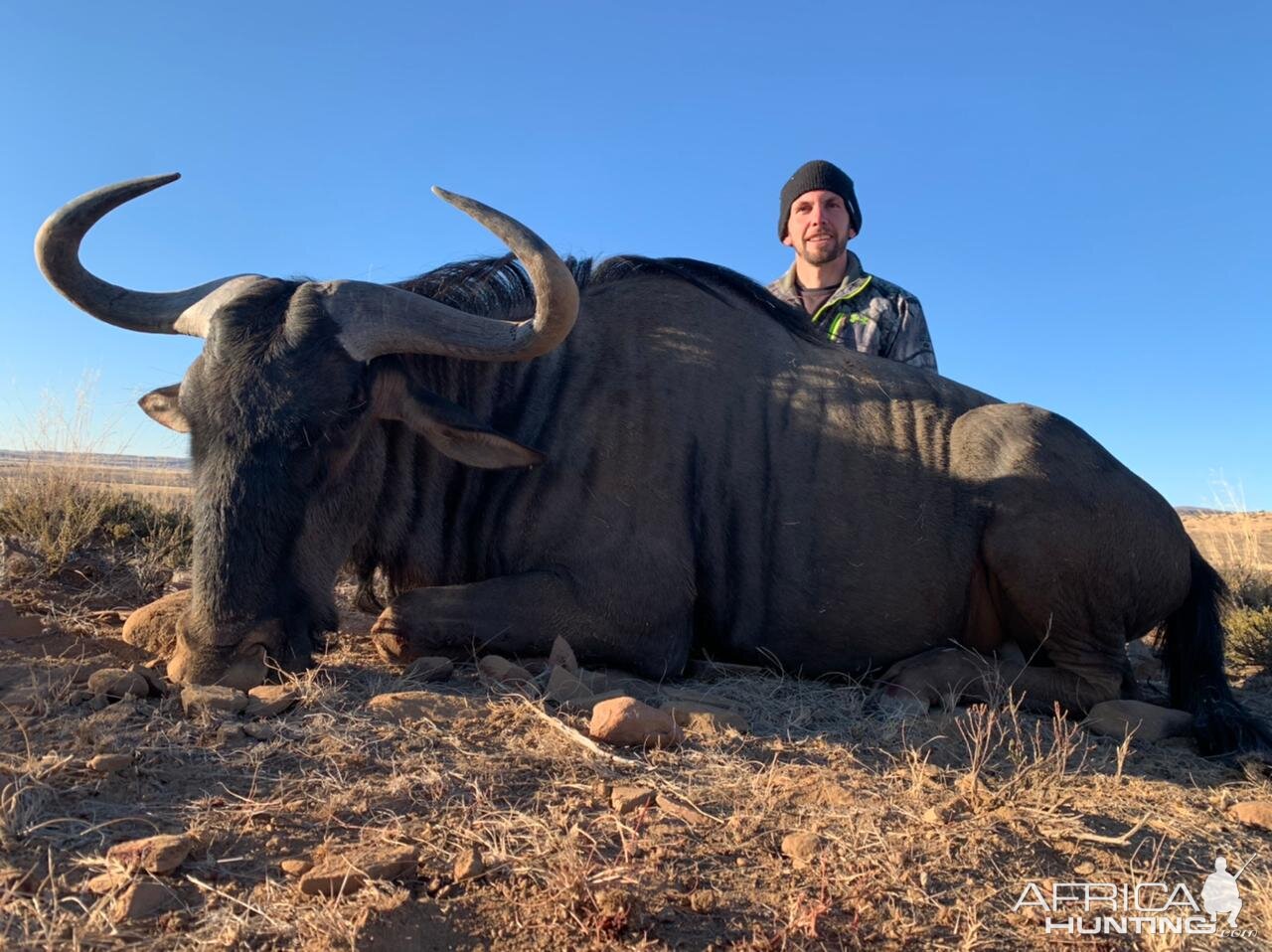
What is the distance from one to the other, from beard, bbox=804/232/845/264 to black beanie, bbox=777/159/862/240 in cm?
36

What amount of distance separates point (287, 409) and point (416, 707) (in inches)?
51.3

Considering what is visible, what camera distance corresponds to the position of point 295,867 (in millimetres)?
1930

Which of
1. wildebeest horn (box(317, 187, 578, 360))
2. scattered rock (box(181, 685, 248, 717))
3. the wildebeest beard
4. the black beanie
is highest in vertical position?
the black beanie

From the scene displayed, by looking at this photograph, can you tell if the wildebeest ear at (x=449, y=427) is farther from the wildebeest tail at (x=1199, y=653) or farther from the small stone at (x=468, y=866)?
the wildebeest tail at (x=1199, y=653)

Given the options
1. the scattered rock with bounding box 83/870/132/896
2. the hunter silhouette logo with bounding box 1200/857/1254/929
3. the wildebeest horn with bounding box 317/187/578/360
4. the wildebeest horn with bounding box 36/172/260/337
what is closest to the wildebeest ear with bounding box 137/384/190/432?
the wildebeest horn with bounding box 36/172/260/337

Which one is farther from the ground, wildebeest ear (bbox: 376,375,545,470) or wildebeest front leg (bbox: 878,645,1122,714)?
wildebeest ear (bbox: 376,375,545,470)

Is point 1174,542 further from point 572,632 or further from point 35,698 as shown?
point 35,698

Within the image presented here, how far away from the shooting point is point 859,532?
15.2 feet

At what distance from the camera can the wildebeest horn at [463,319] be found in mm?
3676

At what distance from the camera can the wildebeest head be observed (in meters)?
3.34

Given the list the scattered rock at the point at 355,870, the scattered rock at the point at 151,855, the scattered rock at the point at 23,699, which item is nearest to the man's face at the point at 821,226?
the scattered rock at the point at 23,699

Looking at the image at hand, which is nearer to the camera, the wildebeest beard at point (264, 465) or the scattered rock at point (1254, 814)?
the scattered rock at point (1254, 814)

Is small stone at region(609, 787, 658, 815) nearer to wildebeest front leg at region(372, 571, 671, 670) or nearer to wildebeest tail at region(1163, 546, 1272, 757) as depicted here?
wildebeest front leg at region(372, 571, 671, 670)

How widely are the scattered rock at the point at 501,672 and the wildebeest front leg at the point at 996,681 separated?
175cm
